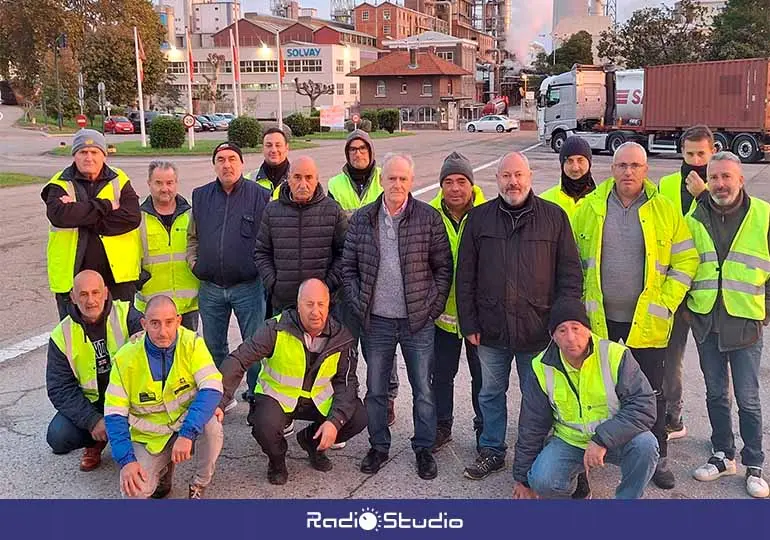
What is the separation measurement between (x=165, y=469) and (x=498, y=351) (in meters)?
1.98

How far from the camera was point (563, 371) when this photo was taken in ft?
12.5

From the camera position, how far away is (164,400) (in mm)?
4070

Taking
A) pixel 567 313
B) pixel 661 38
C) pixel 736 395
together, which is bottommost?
pixel 736 395

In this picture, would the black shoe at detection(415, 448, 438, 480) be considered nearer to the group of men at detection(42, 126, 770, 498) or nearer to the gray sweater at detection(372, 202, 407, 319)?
the group of men at detection(42, 126, 770, 498)

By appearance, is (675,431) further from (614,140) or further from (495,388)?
(614,140)

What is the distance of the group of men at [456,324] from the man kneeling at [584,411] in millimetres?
11

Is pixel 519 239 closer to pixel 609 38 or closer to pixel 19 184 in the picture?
pixel 19 184

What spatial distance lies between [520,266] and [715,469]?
5.40ft

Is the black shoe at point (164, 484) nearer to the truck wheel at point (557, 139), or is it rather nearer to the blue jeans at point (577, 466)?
the blue jeans at point (577, 466)

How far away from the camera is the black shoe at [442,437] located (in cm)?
468

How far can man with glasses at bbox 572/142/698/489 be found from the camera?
4109 mm

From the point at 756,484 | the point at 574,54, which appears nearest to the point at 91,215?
the point at 756,484

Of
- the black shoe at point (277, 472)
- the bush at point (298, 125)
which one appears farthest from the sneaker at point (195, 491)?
the bush at point (298, 125)

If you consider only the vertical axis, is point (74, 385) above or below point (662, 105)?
below
